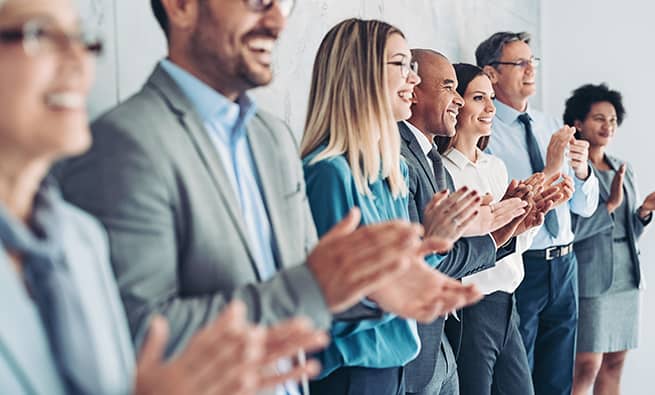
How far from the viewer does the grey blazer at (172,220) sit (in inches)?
50.9

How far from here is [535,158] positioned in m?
3.83

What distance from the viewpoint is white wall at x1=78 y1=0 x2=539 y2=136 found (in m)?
1.90

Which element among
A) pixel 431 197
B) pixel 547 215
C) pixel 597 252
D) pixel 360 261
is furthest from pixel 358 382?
Answer: pixel 597 252

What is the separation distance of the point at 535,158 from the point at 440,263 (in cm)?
135

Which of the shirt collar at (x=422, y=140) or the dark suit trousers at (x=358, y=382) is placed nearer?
the dark suit trousers at (x=358, y=382)

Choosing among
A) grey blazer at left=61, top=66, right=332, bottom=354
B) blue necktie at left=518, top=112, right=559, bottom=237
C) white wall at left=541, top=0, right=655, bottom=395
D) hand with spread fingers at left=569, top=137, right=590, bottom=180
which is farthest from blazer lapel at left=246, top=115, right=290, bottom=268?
white wall at left=541, top=0, right=655, bottom=395

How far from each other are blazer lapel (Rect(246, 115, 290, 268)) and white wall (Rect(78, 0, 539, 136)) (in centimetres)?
39

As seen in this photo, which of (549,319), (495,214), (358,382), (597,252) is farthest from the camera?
(597,252)

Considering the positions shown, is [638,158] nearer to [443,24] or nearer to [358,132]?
[443,24]

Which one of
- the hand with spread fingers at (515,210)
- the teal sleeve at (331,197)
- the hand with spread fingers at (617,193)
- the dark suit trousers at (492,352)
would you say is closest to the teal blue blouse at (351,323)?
the teal sleeve at (331,197)

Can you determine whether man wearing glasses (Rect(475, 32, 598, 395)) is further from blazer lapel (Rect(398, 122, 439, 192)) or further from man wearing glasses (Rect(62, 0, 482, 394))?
man wearing glasses (Rect(62, 0, 482, 394))

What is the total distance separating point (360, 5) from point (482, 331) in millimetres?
1115

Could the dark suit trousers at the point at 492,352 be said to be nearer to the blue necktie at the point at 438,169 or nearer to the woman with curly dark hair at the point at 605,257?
the blue necktie at the point at 438,169

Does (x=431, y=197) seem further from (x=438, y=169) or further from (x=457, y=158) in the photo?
(x=457, y=158)
